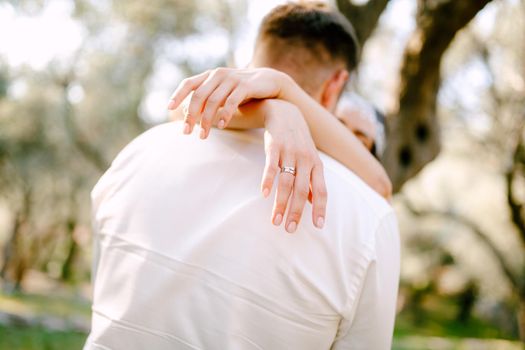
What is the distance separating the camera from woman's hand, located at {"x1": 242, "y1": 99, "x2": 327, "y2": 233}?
128cm

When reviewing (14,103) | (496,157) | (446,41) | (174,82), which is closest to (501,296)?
(496,157)

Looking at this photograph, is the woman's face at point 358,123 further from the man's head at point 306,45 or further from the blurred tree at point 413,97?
the blurred tree at point 413,97

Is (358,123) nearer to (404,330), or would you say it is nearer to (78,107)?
(78,107)

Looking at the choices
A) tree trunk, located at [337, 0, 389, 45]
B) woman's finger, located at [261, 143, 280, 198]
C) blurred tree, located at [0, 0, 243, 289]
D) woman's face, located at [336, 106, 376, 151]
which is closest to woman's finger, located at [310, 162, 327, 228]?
woman's finger, located at [261, 143, 280, 198]

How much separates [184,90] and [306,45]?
539mm

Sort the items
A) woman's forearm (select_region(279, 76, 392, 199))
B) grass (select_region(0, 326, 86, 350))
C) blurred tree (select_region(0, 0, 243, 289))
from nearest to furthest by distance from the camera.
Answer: woman's forearm (select_region(279, 76, 392, 199)), grass (select_region(0, 326, 86, 350)), blurred tree (select_region(0, 0, 243, 289))

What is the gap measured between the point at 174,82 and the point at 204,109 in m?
15.2

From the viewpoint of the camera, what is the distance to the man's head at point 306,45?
5.79 feet

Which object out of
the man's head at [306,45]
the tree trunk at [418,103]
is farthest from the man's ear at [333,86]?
the tree trunk at [418,103]

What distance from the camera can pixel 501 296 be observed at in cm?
2030

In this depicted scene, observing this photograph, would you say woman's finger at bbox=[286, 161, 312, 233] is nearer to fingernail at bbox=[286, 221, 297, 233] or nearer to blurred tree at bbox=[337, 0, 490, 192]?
fingernail at bbox=[286, 221, 297, 233]

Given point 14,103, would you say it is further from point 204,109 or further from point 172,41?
point 204,109

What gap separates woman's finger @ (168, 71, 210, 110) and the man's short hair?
1.36 feet

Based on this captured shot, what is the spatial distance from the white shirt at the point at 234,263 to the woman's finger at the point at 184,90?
6.6 inches
